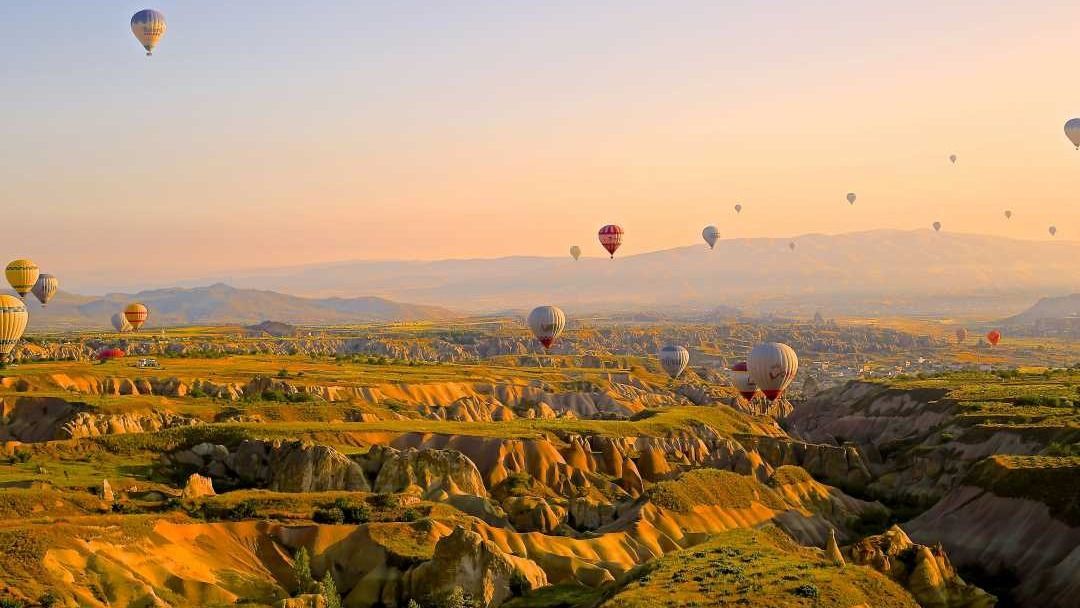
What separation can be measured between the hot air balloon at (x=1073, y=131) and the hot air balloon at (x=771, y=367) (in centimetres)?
6264

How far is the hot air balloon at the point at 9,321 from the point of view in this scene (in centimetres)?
12938

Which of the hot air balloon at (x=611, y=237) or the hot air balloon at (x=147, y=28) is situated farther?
the hot air balloon at (x=611, y=237)

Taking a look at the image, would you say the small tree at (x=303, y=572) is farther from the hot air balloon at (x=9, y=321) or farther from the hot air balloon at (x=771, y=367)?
the hot air balloon at (x=9, y=321)

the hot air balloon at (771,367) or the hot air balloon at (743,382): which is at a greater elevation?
the hot air balloon at (771,367)

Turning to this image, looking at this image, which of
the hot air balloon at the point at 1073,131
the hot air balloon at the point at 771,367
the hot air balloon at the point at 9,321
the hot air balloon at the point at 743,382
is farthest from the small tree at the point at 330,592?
the hot air balloon at the point at 1073,131

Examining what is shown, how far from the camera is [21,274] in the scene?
578 ft

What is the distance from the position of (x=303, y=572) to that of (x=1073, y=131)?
138 m

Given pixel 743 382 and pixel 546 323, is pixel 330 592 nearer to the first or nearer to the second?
pixel 743 382

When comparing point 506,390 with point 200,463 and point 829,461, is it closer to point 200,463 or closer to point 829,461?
point 829,461

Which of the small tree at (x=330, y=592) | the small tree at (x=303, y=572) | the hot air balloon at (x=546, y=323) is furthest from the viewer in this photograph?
the hot air balloon at (x=546, y=323)

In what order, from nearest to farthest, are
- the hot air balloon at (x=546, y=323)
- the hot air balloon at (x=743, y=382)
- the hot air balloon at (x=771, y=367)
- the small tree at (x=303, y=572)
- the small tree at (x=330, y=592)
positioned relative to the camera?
the small tree at (x=330, y=592) < the small tree at (x=303, y=572) < the hot air balloon at (x=771, y=367) < the hot air balloon at (x=743, y=382) < the hot air balloon at (x=546, y=323)

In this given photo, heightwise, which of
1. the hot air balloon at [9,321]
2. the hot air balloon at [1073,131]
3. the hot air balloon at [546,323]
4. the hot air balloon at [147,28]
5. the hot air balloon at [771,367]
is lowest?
the hot air balloon at [771,367]

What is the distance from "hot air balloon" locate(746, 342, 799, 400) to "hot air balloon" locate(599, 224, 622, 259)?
Answer: 55.2 meters

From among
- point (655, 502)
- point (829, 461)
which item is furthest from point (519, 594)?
point (829, 461)
